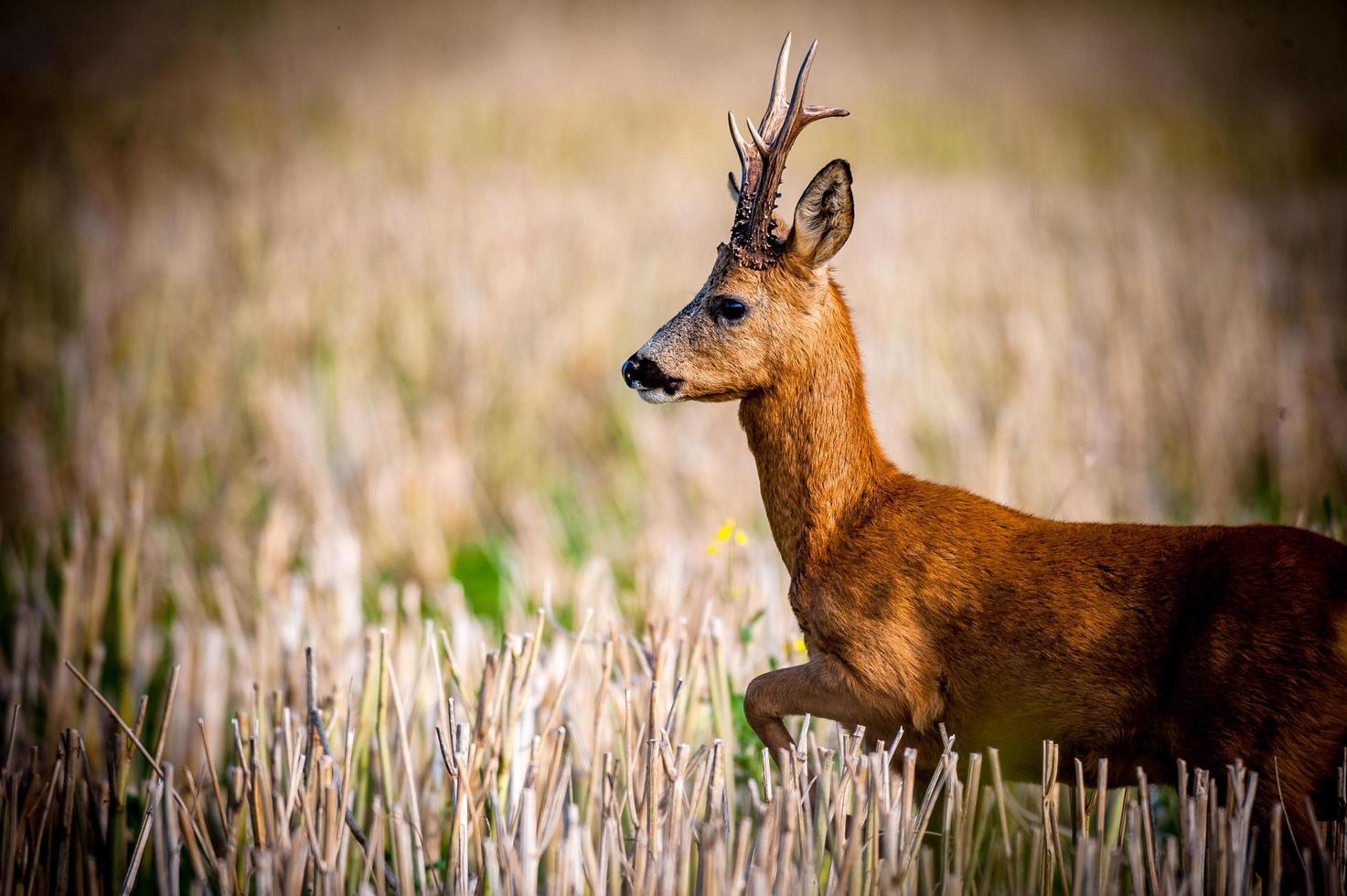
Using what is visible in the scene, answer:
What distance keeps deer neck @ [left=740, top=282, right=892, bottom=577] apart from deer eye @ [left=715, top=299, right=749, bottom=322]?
18 centimetres

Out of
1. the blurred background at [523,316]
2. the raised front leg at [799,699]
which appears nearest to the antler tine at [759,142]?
the raised front leg at [799,699]

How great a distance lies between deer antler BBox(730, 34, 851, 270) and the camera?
2990 mm

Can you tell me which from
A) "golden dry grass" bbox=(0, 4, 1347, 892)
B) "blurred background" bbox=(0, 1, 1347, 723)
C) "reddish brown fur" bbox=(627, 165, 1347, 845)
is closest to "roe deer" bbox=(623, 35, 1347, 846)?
"reddish brown fur" bbox=(627, 165, 1347, 845)

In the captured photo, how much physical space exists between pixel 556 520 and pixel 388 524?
91 cm

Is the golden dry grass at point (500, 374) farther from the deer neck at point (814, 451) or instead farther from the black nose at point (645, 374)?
the black nose at point (645, 374)

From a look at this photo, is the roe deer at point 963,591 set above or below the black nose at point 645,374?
below

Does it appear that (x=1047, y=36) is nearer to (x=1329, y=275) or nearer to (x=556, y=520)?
(x=1329, y=275)

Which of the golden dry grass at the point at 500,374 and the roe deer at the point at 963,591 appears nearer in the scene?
the roe deer at the point at 963,591

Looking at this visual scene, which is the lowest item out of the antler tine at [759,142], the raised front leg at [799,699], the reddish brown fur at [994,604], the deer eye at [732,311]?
the raised front leg at [799,699]

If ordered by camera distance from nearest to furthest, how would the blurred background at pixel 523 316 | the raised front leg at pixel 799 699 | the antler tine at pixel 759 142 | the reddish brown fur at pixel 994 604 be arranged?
the reddish brown fur at pixel 994 604 → the raised front leg at pixel 799 699 → the antler tine at pixel 759 142 → the blurred background at pixel 523 316

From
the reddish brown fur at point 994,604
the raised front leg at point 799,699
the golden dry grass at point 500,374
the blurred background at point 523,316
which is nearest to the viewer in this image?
the reddish brown fur at point 994,604

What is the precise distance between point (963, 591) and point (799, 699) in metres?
0.44

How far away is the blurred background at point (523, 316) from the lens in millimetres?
6664

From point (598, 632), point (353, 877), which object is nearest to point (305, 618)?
point (598, 632)
